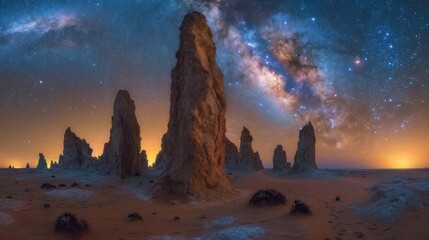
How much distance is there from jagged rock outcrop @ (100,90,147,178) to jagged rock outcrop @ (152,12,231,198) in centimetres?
862

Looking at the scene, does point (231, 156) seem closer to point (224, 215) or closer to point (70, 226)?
point (224, 215)

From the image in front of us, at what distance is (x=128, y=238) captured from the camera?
53.6 feet

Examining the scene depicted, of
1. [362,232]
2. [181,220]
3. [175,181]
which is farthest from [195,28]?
[362,232]

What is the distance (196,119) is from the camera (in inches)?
1089

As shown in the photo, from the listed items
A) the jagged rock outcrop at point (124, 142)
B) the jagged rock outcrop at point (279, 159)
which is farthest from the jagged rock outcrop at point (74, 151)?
the jagged rock outcrop at point (279, 159)

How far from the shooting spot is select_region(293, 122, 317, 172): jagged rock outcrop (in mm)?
47656

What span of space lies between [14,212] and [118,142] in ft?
58.7

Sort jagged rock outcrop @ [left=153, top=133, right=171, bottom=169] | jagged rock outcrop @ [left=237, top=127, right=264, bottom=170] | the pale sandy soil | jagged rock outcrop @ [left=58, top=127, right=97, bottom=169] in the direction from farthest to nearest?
jagged rock outcrop @ [left=237, top=127, right=264, bottom=170] < jagged rock outcrop @ [left=58, top=127, right=97, bottom=169] < jagged rock outcrop @ [left=153, top=133, right=171, bottom=169] < the pale sandy soil

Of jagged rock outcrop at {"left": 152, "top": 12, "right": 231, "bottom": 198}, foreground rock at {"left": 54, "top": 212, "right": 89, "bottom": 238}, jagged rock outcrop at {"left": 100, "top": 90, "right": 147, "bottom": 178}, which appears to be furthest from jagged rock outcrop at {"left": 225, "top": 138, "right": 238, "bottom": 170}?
foreground rock at {"left": 54, "top": 212, "right": 89, "bottom": 238}

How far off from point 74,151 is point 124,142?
18542mm

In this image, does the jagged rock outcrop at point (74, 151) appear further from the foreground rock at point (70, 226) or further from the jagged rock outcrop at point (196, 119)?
the foreground rock at point (70, 226)

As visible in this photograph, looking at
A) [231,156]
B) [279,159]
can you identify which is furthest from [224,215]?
[279,159]

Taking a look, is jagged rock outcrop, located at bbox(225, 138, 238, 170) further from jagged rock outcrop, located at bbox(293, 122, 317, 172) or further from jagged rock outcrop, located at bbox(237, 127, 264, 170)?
jagged rock outcrop, located at bbox(293, 122, 317, 172)

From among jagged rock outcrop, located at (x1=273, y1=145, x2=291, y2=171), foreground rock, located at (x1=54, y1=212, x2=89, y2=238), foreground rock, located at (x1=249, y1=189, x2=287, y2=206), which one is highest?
jagged rock outcrop, located at (x1=273, y1=145, x2=291, y2=171)
